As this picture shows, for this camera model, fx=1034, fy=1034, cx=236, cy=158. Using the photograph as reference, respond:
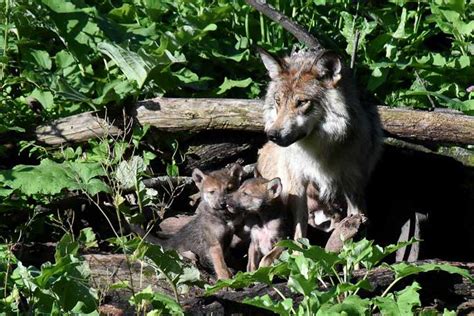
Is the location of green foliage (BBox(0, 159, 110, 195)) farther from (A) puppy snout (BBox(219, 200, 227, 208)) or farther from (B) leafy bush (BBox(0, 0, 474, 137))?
(A) puppy snout (BBox(219, 200, 227, 208))

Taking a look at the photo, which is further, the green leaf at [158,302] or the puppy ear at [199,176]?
the puppy ear at [199,176]

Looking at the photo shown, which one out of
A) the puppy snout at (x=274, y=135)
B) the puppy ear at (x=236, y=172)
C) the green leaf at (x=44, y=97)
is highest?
the puppy snout at (x=274, y=135)

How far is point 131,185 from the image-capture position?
8.54 metres

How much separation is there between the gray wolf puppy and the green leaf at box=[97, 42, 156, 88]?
144 centimetres

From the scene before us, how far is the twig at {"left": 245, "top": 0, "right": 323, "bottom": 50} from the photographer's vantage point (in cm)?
988

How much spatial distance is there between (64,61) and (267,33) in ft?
7.04

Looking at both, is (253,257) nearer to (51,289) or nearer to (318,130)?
(318,130)

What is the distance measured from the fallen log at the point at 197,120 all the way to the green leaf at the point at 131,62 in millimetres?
244

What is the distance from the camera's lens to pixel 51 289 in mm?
6289

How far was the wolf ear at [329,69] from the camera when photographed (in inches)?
321

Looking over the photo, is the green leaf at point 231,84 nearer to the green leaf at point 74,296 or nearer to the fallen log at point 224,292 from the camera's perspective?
the fallen log at point 224,292

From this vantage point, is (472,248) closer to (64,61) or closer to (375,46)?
(375,46)

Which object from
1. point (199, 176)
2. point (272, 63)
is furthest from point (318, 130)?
point (199, 176)

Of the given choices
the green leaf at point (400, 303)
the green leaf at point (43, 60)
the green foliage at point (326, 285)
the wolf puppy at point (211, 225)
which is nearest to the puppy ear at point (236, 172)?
the wolf puppy at point (211, 225)
